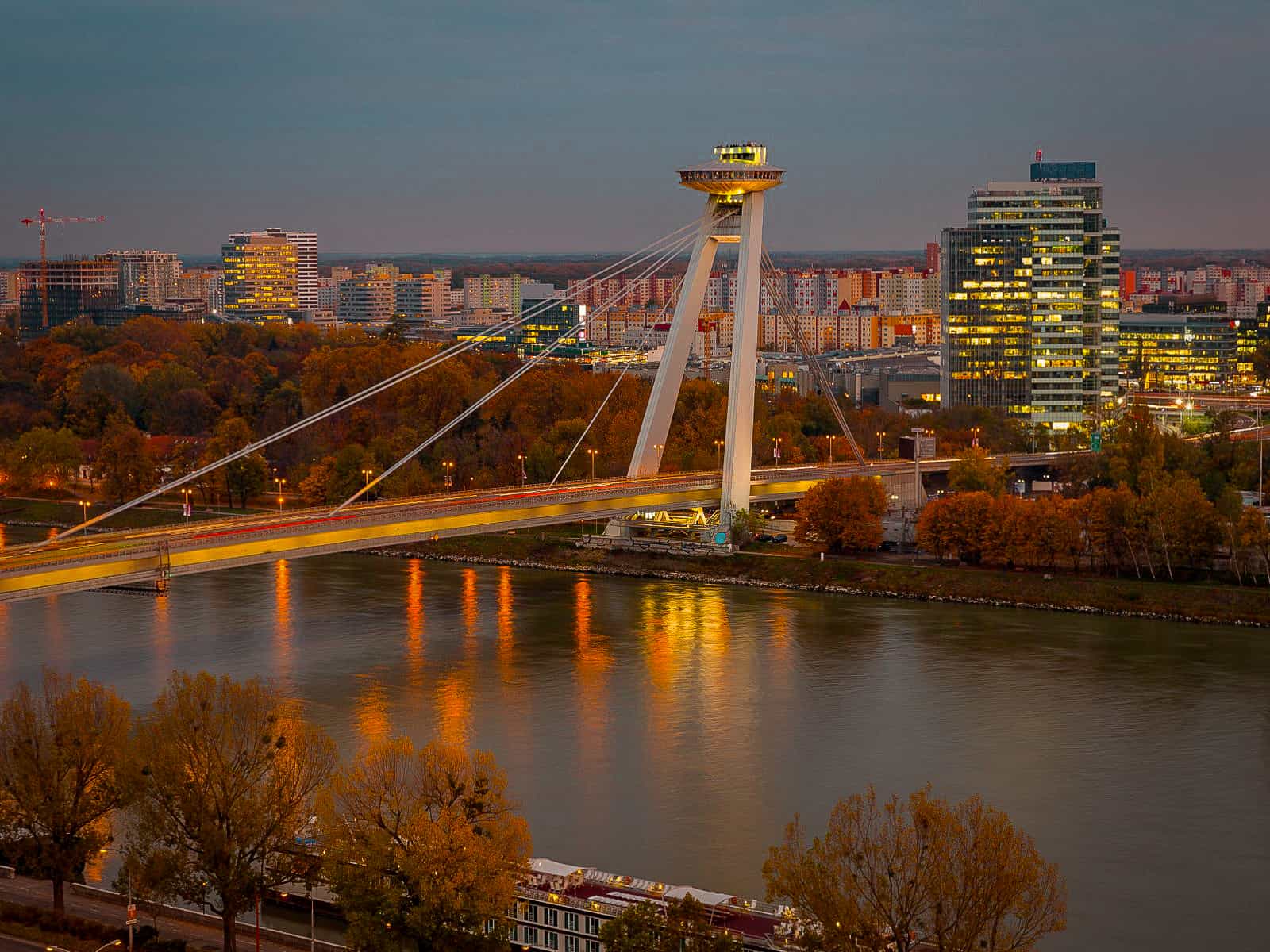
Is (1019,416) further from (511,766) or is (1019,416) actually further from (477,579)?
(511,766)

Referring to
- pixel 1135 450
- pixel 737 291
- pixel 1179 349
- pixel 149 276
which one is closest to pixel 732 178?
pixel 737 291

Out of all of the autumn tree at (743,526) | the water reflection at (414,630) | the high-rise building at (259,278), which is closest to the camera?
the water reflection at (414,630)

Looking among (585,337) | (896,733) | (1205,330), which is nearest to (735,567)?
(896,733)

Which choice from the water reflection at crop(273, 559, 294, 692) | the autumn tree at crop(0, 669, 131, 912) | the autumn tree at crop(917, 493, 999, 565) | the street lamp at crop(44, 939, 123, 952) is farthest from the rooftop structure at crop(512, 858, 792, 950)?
the autumn tree at crop(917, 493, 999, 565)

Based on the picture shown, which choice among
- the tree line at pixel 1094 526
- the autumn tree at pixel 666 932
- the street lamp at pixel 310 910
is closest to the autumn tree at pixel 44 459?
the tree line at pixel 1094 526

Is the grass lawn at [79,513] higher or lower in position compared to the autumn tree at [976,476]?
lower

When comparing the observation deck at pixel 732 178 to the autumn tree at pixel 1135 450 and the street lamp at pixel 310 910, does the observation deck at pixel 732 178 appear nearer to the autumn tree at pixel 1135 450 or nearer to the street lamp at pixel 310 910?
the autumn tree at pixel 1135 450
